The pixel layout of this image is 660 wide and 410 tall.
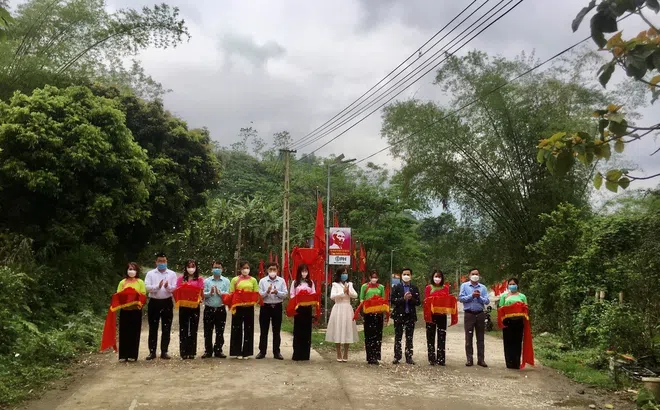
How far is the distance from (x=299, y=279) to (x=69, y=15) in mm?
10535

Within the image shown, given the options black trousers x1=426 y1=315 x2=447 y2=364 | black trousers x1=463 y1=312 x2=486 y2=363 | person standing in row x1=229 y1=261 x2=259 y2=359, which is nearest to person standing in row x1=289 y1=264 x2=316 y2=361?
person standing in row x1=229 y1=261 x2=259 y2=359

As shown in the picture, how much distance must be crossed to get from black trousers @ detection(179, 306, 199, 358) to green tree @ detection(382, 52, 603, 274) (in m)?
11.4

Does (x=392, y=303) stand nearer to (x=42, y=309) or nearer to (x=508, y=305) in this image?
(x=508, y=305)

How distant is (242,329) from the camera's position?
29.4ft

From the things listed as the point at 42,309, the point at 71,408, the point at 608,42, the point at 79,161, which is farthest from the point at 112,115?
the point at 608,42

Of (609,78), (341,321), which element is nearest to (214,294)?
(341,321)

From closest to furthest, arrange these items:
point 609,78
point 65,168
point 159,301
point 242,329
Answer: point 609,78, point 159,301, point 242,329, point 65,168

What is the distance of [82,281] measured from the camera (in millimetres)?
13914

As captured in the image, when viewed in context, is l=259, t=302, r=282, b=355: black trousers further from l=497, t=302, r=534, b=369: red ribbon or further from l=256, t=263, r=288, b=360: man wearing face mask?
l=497, t=302, r=534, b=369: red ribbon

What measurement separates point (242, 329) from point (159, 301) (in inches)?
51.0

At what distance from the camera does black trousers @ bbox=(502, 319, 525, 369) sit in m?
8.97

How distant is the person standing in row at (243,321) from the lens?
8.87 meters

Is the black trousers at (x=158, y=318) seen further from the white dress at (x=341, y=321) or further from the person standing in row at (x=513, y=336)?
the person standing in row at (x=513, y=336)

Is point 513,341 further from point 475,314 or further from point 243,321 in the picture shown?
point 243,321
